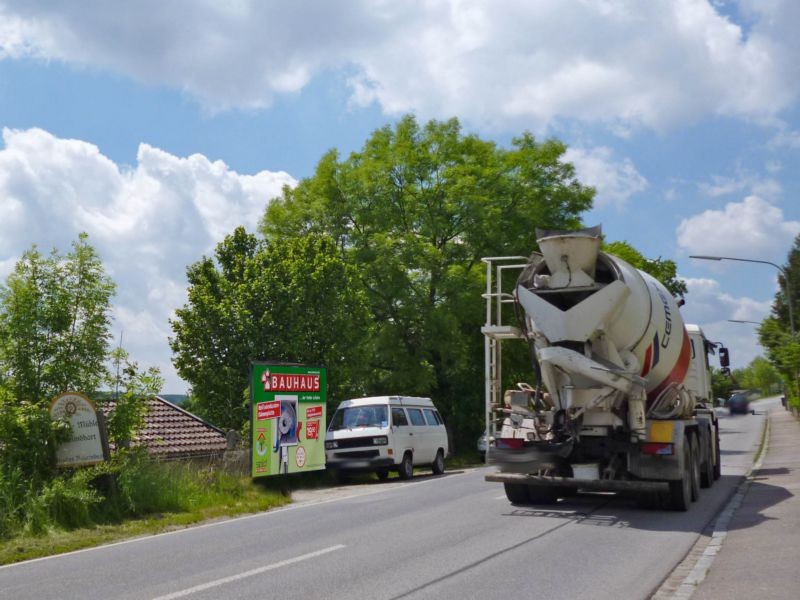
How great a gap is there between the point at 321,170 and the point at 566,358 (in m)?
27.9

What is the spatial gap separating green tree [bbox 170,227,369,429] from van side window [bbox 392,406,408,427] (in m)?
4.21

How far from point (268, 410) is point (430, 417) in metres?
7.49

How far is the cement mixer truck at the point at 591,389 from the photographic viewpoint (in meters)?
12.9

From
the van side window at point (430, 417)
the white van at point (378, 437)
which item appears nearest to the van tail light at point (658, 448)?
the white van at point (378, 437)

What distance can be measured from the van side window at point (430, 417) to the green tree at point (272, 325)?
10.6 feet

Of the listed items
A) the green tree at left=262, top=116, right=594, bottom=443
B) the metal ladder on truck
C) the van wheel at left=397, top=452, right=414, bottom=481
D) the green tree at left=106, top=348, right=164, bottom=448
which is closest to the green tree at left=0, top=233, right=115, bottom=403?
the green tree at left=106, top=348, right=164, bottom=448

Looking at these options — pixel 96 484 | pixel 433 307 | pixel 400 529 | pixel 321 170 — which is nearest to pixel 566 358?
pixel 400 529

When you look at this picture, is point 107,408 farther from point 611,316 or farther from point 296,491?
point 611,316

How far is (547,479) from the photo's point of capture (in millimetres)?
13477

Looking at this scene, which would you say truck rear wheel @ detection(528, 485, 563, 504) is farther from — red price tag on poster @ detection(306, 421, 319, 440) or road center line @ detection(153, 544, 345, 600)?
red price tag on poster @ detection(306, 421, 319, 440)

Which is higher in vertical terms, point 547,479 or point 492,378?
point 492,378

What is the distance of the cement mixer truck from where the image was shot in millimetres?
12852

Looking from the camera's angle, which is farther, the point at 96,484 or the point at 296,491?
the point at 296,491

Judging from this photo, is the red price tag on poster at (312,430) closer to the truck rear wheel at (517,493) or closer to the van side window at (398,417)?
the van side window at (398,417)
